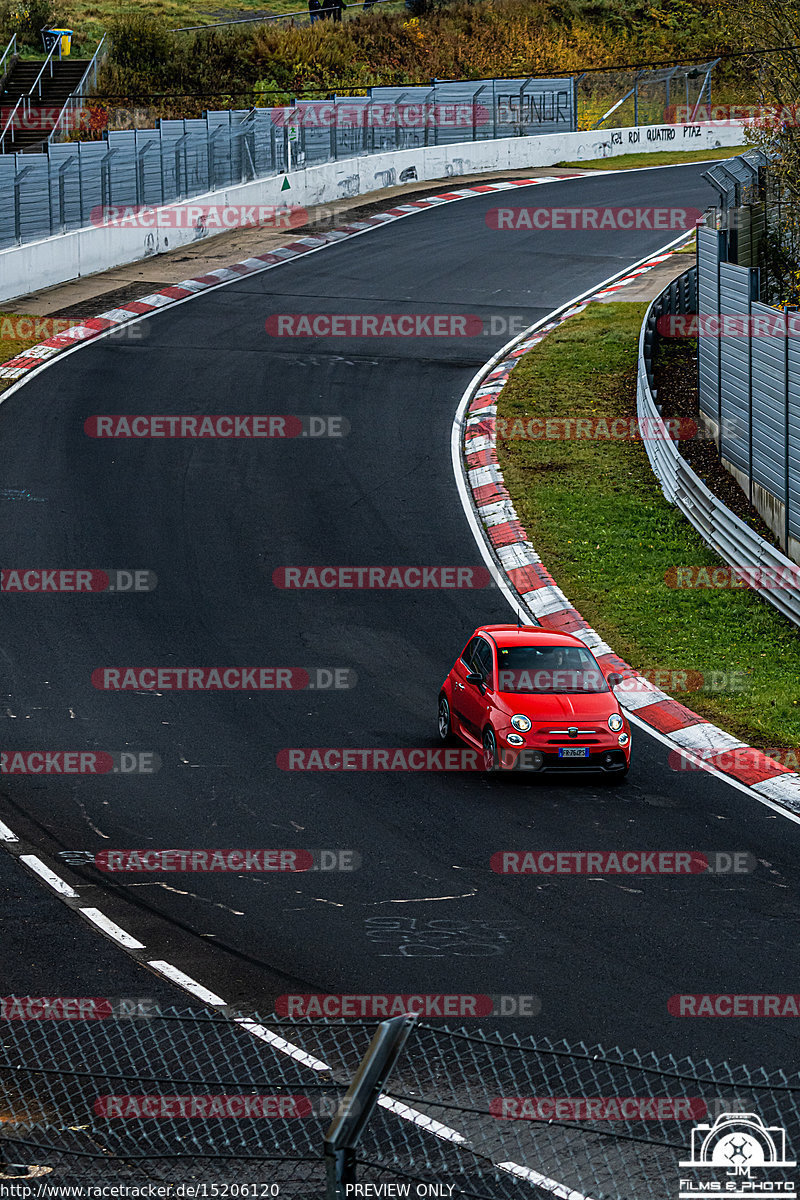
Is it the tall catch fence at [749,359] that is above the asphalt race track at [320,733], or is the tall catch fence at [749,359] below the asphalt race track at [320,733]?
above

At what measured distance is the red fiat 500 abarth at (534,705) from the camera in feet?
47.6

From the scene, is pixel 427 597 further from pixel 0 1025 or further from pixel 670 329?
pixel 670 329

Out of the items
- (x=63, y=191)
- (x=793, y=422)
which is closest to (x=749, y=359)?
(x=793, y=422)

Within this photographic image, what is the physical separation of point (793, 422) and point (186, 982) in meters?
13.3

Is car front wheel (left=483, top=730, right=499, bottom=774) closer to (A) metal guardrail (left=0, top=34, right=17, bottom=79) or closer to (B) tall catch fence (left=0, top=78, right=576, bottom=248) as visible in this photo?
(B) tall catch fence (left=0, top=78, right=576, bottom=248)

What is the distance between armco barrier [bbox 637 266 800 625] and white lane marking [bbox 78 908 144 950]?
11.1 m

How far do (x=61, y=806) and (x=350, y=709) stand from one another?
3.89m

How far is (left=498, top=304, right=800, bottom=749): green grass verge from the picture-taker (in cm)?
1772

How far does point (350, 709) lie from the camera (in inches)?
642

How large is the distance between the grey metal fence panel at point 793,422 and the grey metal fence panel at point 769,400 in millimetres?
249

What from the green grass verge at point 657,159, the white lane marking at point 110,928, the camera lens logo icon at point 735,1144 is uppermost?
the green grass verge at point 657,159

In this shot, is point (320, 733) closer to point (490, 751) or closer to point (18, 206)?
point (490, 751)

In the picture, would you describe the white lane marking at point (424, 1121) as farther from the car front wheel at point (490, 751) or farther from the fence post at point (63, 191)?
the fence post at point (63, 191)

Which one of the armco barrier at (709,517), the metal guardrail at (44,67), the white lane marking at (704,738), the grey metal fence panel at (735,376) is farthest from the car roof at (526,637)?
the metal guardrail at (44,67)
